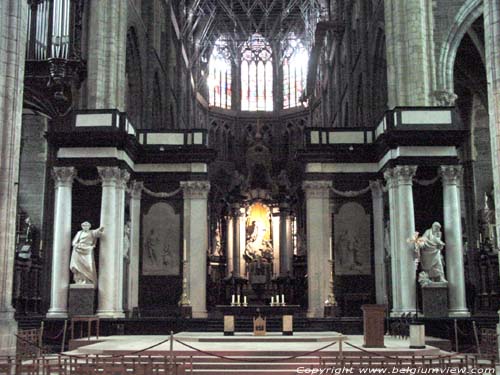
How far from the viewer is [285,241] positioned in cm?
4456

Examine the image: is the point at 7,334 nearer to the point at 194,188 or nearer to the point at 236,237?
the point at 194,188

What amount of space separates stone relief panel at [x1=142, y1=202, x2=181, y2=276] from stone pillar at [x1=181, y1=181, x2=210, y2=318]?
0.60 metres

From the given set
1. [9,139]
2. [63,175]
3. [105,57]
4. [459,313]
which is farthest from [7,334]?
[459,313]

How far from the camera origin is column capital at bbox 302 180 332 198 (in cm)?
3133

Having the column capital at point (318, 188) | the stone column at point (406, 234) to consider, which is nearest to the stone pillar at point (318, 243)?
A: the column capital at point (318, 188)

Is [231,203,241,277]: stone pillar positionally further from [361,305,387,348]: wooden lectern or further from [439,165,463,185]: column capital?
[361,305,387,348]: wooden lectern

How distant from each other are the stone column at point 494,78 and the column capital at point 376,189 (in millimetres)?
14853

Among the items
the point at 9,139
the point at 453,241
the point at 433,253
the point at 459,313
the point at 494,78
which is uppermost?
the point at 494,78

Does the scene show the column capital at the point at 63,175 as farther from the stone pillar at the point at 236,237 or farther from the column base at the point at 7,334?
the stone pillar at the point at 236,237

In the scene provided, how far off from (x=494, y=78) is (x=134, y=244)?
19081mm

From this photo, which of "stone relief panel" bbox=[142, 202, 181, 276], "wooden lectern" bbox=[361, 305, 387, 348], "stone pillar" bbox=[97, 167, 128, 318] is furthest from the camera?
"stone relief panel" bbox=[142, 202, 181, 276]

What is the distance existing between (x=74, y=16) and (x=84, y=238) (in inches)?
316

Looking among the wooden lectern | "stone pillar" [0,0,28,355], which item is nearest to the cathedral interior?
"stone pillar" [0,0,28,355]

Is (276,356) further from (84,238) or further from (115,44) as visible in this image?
(115,44)
